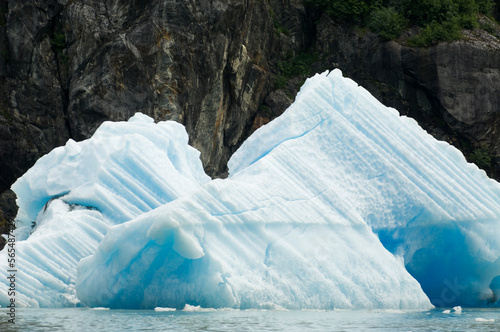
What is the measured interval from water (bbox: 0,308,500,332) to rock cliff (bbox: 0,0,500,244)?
14647 millimetres

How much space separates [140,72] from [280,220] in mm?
14896

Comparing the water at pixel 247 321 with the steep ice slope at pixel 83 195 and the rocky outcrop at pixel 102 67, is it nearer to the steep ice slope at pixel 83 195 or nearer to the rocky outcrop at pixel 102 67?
the steep ice slope at pixel 83 195

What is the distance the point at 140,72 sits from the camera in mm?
23500

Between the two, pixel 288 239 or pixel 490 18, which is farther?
pixel 490 18

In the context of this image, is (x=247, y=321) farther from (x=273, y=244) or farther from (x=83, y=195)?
(x=83, y=195)

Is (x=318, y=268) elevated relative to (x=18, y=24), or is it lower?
lower

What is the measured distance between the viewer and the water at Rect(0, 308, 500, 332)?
722 centimetres

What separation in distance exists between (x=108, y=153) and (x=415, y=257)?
17.1ft

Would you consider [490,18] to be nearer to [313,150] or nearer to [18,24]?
[18,24]

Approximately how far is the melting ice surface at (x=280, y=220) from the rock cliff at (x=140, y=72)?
34.6 ft

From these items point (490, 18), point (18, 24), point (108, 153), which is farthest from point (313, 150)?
point (490, 18)

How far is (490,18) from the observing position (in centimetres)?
3088

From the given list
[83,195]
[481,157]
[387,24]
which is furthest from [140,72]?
[481,157]

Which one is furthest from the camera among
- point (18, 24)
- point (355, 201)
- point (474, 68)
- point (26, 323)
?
point (474, 68)
